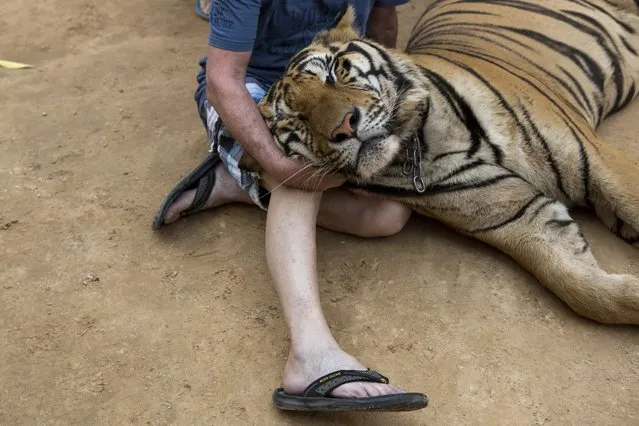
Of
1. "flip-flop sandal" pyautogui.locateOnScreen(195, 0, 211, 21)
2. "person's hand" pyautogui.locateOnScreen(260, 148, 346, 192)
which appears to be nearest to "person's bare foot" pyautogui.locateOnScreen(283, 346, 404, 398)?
"person's hand" pyautogui.locateOnScreen(260, 148, 346, 192)

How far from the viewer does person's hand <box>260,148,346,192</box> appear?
213cm

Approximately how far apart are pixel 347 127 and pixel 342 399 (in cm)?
77

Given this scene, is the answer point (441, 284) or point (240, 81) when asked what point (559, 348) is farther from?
point (240, 81)

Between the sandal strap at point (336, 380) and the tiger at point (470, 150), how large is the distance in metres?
0.61

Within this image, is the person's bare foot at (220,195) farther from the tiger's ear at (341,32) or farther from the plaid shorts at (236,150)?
the tiger's ear at (341,32)

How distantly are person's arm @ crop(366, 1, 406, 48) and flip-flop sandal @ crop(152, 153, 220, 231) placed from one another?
0.81 metres

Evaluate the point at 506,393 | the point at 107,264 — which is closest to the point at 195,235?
the point at 107,264

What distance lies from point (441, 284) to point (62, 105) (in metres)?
2.27

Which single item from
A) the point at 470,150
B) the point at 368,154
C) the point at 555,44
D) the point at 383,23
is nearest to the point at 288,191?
the point at 368,154

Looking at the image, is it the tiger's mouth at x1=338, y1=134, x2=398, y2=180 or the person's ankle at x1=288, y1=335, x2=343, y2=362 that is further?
the tiger's mouth at x1=338, y1=134, x2=398, y2=180

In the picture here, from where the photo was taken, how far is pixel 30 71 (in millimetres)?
3861

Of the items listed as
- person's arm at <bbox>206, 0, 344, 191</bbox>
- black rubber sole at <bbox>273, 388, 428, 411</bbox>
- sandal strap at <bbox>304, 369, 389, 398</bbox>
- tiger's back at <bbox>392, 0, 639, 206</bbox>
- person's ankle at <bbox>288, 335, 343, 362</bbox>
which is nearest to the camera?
black rubber sole at <bbox>273, 388, 428, 411</bbox>

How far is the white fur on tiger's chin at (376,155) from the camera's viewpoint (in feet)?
6.74

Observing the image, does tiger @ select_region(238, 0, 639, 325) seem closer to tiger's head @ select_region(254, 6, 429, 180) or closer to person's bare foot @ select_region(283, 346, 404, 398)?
tiger's head @ select_region(254, 6, 429, 180)
